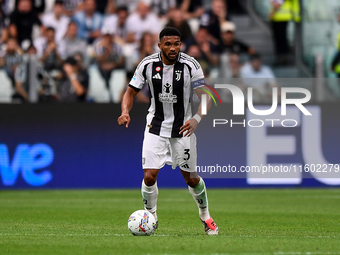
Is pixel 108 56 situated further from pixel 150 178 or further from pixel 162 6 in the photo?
pixel 150 178

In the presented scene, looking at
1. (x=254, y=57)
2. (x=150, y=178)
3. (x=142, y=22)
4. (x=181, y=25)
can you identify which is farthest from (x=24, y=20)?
(x=150, y=178)

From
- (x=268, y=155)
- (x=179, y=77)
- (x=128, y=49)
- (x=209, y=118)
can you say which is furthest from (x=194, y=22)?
(x=179, y=77)

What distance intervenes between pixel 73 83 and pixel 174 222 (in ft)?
21.8

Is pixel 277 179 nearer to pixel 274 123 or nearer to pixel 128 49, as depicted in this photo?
pixel 274 123

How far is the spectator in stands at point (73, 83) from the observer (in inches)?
591

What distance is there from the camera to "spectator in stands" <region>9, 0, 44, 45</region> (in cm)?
1709

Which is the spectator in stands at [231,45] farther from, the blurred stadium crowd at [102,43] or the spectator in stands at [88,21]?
the spectator in stands at [88,21]

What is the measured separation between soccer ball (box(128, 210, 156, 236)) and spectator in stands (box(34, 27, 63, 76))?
821cm

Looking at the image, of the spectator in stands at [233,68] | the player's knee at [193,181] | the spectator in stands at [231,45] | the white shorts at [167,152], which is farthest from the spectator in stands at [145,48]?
the player's knee at [193,181]

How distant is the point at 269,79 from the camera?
49.0ft

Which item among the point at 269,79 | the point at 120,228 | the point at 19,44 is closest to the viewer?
the point at 120,228

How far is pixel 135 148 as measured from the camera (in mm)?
15320

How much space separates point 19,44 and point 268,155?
259 inches

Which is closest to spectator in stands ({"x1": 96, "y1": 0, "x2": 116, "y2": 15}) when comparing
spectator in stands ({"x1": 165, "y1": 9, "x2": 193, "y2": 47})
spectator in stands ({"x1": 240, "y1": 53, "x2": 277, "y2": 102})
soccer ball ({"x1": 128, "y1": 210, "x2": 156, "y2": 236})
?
spectator in stands ({"x1": 165, "y1": 9, "x2": 193, "y2": 47})
